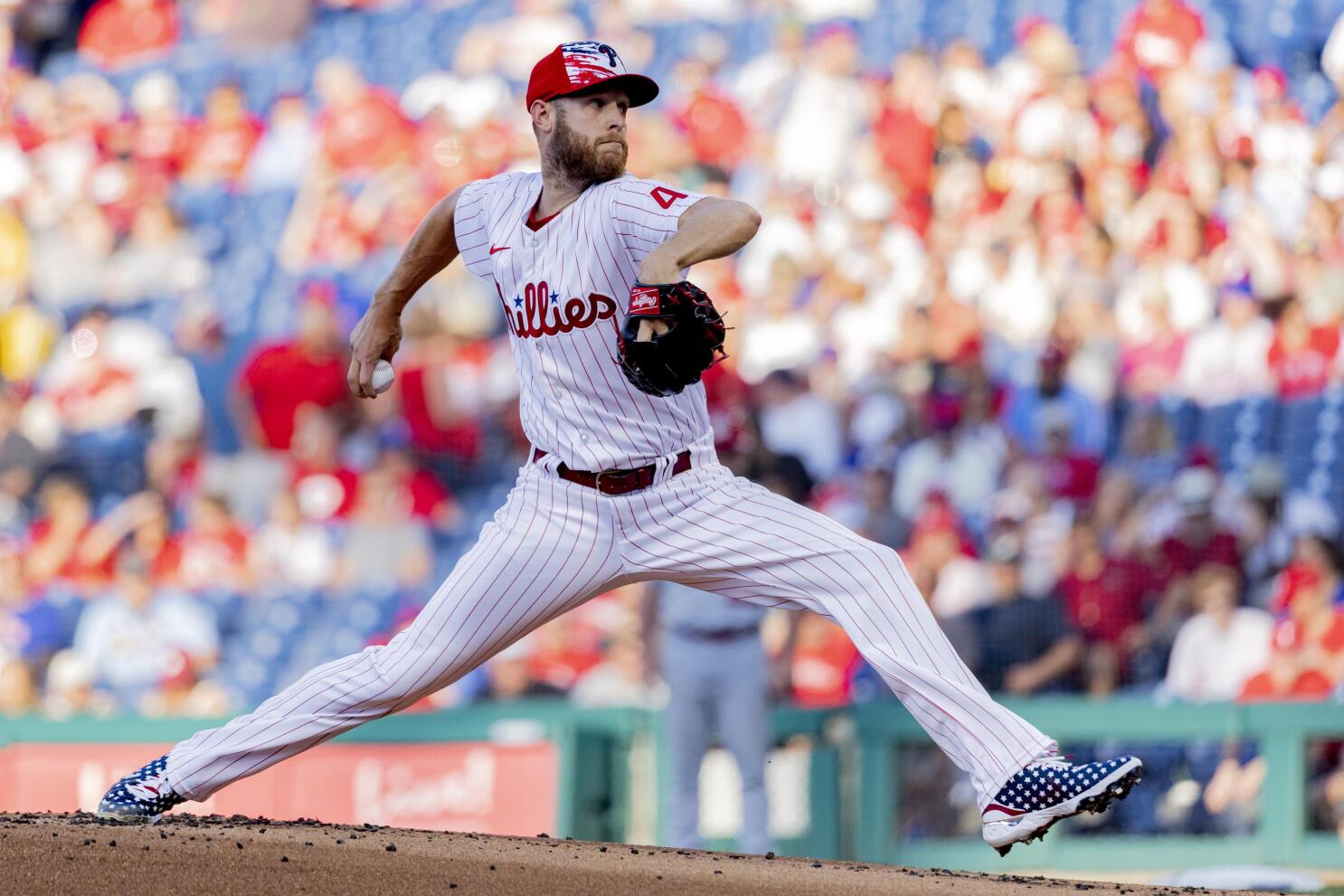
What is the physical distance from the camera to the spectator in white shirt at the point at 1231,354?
744 cm

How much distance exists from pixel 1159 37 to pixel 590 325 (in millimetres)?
5819

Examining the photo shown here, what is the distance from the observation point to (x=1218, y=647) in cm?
670

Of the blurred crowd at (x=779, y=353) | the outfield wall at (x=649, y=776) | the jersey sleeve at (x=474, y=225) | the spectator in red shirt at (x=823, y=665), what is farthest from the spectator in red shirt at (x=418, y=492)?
the jersey sleeve at (x=474, y=225)

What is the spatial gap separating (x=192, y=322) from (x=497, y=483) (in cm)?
228

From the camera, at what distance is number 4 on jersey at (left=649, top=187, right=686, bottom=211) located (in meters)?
3.26

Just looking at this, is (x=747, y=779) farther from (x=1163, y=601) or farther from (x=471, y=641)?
(x=471, y=641)

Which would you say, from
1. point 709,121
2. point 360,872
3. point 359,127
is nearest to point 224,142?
point 359,127

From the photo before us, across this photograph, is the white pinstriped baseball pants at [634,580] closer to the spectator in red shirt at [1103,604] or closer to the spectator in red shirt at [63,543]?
the spectator in red shirt at [1103,604]

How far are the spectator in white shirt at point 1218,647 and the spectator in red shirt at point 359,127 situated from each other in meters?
5.11

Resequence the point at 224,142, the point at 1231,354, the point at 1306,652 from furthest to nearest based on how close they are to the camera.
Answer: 1. the point at 224,142
2. the point at 1231,354
3. the point at 1306,652

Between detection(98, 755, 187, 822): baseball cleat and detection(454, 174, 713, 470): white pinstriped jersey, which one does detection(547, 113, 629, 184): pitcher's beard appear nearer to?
detection(454, 174, 713, 470): white pinstriped jersey

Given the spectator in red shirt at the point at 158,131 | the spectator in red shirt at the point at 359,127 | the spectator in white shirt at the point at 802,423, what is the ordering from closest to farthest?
the spectator in white shirt at the point at 802,423
the spectator in red shirt at the point at 359,127
the spectator in red shirt at the point at 158,131

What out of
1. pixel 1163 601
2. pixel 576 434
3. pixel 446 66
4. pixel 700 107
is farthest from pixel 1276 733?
pixel 446 66

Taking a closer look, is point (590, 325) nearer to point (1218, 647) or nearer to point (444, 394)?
point (1218, 647)
